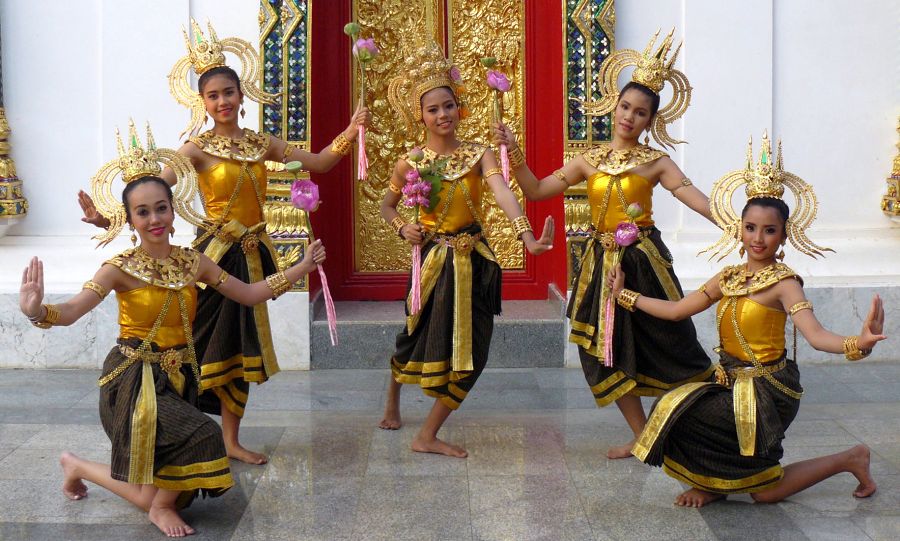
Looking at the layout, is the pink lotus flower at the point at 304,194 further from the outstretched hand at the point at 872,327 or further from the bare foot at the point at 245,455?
the outstretched hand at the point at 872,327

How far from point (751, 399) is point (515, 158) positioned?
161 cm

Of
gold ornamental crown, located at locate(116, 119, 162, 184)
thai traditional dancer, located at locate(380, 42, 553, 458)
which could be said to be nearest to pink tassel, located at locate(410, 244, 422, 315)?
thai traditional dancer, located at locate(380, 42, 553, 458)

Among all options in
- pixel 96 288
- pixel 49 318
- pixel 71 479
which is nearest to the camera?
pixel 49 318

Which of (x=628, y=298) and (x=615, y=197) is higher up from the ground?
(x=615, y=197)

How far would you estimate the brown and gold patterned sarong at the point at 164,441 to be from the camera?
156 inches

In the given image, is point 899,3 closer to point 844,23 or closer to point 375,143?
point 844,23

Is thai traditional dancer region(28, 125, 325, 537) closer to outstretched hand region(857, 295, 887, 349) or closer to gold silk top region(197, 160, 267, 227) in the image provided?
gold silk top region(197, 160, 267, 227)

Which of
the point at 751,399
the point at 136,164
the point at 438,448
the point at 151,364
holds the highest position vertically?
the point at 136,164

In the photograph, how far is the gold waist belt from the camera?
13.4ft

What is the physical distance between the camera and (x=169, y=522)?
4.04 metres

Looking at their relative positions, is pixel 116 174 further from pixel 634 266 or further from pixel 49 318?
pixel 634 266

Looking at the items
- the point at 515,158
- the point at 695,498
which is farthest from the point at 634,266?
the point at 695,498

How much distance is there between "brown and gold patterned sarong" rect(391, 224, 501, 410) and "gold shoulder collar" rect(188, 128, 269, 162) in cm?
89

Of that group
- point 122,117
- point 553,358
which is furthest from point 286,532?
point 122,117
